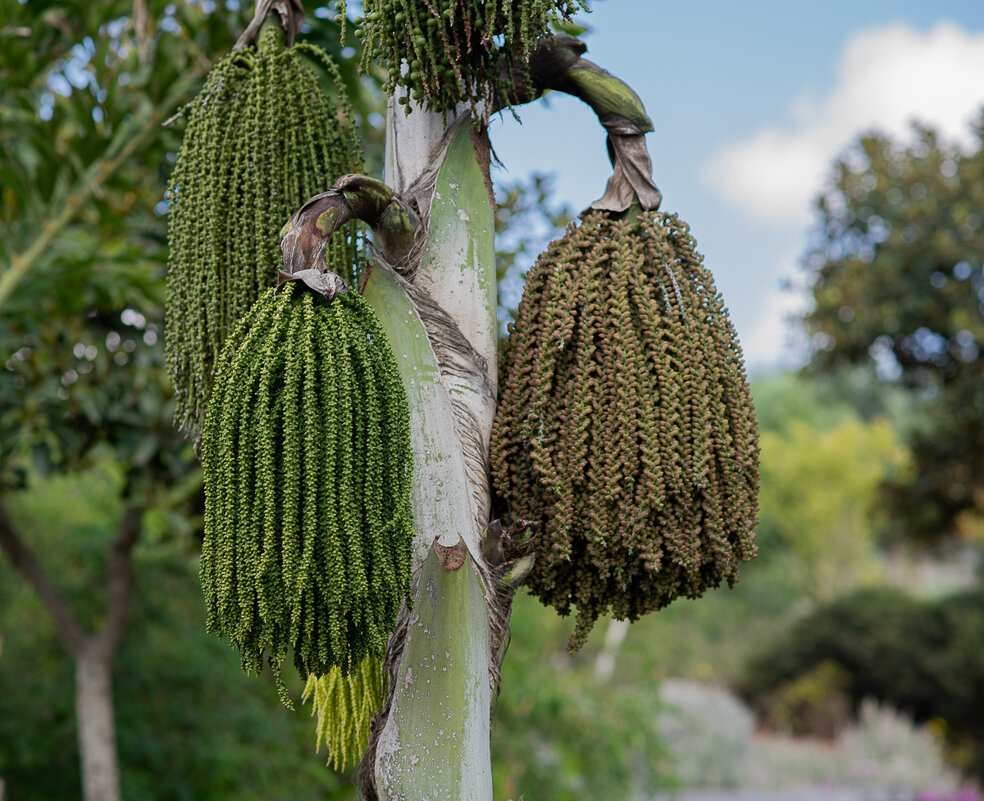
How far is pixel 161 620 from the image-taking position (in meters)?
6.20

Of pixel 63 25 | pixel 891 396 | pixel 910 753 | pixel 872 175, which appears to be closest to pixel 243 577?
pixel 63 25

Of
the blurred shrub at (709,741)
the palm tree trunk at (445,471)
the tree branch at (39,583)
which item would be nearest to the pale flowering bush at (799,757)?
the blurred shrub at (709,741)

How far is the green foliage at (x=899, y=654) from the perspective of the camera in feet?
37.7

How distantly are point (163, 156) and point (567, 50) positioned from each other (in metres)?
2.49

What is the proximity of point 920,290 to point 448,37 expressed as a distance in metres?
Answer: 8.29

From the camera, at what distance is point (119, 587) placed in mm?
5070

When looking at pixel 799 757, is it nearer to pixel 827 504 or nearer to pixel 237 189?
pixel 827 504

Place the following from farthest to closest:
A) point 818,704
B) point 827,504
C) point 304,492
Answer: point 827,504
point 818,704
point 304,492

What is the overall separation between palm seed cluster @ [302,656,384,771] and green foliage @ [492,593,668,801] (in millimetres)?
3828

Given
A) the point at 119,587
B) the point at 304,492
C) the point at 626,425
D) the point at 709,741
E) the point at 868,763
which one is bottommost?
the point at 868,763

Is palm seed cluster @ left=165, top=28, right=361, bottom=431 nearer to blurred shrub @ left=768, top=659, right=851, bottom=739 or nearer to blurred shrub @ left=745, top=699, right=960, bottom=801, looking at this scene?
blurred shrub @ left=745, top=699, right=960, bottom=801

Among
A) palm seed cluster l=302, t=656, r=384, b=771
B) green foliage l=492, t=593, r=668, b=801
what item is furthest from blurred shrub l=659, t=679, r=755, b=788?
palm seed cluster l=302, t=656, r=384, b=771

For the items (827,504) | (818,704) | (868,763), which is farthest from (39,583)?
(827,504)

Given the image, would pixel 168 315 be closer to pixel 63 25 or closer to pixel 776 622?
pixel 63 25
